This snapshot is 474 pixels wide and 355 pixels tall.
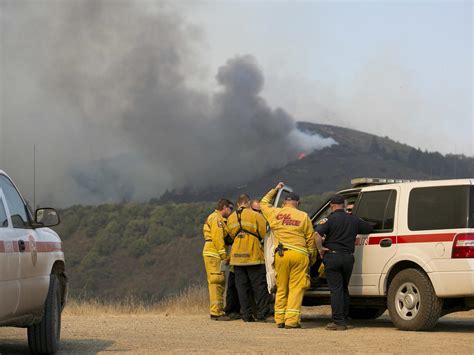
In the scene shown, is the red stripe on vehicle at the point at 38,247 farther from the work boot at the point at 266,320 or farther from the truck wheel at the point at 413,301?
the work boot at the point at 266,320

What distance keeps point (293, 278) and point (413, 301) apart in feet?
5.78

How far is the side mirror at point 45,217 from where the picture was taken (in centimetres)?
1098

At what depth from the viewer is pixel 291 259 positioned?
15188mm

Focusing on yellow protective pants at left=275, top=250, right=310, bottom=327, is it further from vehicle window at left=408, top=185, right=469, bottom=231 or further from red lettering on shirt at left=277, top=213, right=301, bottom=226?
vehicle window at left=408, top=185, right=469, bottom=231

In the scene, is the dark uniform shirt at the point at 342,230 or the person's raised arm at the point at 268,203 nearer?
the dark uniform shirt at the point at 342,230

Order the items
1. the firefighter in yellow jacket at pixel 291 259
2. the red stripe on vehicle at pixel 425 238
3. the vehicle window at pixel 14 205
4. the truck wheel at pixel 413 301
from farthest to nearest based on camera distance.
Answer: the firefighter in yellow jacket at pixel 291 259 → the truck wheel at pixel 413 301 → the red stripe on vehicle at pixel 425 238 → the vehicle window at pixel 14 205

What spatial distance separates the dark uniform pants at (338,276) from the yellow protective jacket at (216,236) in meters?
2.79

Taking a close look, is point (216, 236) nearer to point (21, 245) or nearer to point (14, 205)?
point (14, 205)

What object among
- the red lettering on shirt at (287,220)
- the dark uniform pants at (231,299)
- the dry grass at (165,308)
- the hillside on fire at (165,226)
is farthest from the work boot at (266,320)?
the hillside on fire at (165,226)

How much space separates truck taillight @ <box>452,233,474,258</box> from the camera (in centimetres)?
1373

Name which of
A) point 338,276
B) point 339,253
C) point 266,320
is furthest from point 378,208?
point 266,320

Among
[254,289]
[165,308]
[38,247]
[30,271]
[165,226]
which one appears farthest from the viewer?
[165,226]

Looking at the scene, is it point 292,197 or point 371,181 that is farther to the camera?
point 371,181

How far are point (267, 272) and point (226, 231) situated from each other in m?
1.66
